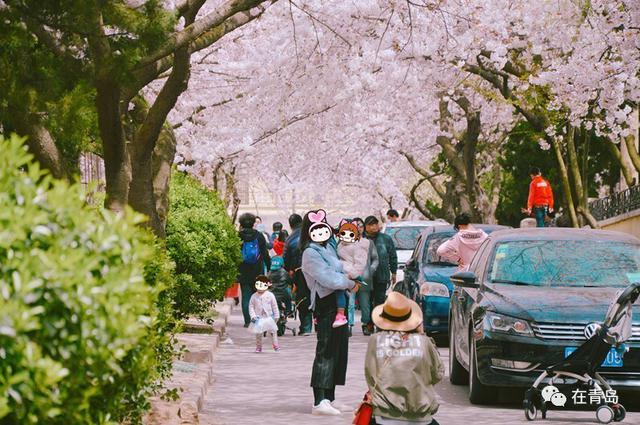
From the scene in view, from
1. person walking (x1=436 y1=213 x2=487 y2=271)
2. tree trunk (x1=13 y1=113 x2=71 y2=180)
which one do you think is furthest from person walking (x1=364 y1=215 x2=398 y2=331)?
tree trunk (x1=13 y1=113 x2=71 y2=180)

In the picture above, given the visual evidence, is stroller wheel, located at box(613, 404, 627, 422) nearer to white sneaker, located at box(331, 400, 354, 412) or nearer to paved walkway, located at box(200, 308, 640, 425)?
paved walkway, located at box(200, 308, 640, 425)

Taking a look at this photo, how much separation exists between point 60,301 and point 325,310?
6726mm

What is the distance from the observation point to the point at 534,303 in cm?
1123

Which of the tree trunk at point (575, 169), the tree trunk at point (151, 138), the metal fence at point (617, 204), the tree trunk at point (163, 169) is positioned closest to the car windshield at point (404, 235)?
the tree trunk at point (575, 169)

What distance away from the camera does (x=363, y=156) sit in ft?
161

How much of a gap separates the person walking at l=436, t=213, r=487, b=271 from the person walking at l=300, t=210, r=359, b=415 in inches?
211

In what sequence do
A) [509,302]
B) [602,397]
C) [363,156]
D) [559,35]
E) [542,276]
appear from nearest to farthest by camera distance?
[602,397] < [509,302] < [542,276] < [559,35] < [363,156]

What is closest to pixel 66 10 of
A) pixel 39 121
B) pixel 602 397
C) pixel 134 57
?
pixel 134 57

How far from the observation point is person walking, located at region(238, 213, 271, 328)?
71.8ft

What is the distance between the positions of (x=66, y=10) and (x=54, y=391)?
22.7ft

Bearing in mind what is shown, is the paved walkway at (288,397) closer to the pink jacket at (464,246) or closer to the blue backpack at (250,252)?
the pink jacket at (464,246)

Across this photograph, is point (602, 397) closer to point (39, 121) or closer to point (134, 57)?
point (134, 57)

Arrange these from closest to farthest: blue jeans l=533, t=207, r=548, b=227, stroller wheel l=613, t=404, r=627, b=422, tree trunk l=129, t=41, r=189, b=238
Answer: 1. stroller wheel l=613, t=404, r=627, b=422
2. tree trunk l=129, t=41, r=189, b=238
3. blue jeans l=533, t=207, r=548, b=227

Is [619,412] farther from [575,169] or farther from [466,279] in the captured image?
[575,169]
